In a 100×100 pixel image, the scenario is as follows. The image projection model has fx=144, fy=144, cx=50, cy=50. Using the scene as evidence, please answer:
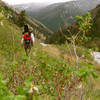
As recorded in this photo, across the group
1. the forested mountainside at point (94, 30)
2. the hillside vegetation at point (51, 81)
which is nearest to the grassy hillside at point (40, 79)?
the hillside vegetation at point (51, 81)

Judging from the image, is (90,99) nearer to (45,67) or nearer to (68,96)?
(68,96)

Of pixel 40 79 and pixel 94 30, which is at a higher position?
pixel 94 30

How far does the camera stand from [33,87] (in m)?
0.95

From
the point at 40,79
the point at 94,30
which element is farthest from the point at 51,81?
the point at 94,30

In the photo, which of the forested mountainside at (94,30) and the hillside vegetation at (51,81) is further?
the forested mountainside at (94,30)

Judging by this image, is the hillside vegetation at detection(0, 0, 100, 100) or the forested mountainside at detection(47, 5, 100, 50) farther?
the forested mountainside at detection(47, 5, 100, 50)

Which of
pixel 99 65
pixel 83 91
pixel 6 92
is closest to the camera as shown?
pixel 6 92

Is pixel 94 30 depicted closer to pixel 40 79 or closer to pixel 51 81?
pixel 51 81

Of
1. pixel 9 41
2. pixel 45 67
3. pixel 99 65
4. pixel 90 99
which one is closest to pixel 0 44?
pixel 9 41

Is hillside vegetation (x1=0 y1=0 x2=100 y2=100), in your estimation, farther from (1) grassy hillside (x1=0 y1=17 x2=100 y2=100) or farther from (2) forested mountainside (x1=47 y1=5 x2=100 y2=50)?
(2) forested mountainside (x1=47 y1=5 x2=100 y2=50)

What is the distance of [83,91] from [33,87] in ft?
3.07

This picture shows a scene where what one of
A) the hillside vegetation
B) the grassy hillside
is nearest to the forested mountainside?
the hillside vegetation

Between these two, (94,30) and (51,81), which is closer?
(94,30)

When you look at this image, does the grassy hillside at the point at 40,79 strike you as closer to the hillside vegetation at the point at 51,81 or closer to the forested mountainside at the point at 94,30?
the hillside vegetation at the point at 51,81
